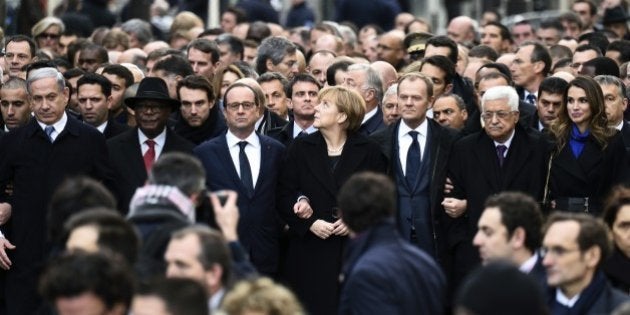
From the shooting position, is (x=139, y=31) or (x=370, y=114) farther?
(x=139, y=31)

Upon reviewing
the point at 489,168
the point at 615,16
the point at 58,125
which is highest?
the point at 615,16

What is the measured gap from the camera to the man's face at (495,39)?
75.7ft

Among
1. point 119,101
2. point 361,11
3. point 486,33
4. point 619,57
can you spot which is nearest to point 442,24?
point 361,11

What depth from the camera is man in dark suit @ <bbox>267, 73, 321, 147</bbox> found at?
15938 mm

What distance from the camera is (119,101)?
673 inches

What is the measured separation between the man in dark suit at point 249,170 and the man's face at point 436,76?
2608 millimetres

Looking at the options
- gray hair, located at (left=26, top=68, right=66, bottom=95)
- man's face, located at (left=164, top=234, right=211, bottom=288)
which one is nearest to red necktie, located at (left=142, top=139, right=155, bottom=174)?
gray hair, located at (left=26, top=68, right=66, bottom=95)

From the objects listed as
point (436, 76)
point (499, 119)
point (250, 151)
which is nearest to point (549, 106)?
point (499, 119)

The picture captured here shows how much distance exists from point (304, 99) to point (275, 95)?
42.4 inches

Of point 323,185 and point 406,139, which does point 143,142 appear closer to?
point 323,185

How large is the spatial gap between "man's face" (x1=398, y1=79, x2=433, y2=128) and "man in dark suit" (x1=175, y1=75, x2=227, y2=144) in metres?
1.71

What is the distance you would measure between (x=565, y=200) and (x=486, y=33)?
8.81m

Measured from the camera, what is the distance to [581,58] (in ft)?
62.4

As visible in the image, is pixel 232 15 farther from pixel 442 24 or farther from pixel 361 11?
pixel 442 24
